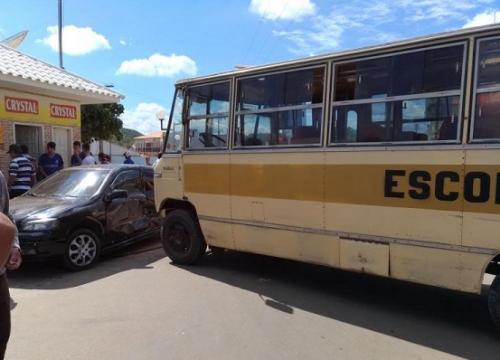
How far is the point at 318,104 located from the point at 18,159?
21.7 ft

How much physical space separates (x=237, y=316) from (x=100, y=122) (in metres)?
25.2

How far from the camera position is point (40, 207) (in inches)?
270

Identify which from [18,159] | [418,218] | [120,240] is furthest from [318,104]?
[18,159]

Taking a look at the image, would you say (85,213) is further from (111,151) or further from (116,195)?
(111,151)

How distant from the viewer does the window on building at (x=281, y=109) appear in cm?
547

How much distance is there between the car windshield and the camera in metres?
7.52

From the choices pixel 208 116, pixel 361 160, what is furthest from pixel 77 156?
pixel 361 160

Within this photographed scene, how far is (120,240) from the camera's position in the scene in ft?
25.4

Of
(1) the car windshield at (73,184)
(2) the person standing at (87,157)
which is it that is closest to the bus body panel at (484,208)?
(1) the car windshield at (73,184)

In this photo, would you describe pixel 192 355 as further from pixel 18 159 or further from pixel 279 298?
pixel 18 159

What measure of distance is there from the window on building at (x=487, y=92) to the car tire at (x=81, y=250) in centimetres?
531

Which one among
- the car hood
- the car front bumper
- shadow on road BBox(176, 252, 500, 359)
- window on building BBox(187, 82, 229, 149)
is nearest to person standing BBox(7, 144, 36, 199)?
the car hood

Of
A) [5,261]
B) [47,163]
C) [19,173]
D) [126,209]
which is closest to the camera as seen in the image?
[5,261]

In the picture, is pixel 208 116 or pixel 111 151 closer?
pixel 208 116
